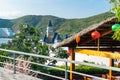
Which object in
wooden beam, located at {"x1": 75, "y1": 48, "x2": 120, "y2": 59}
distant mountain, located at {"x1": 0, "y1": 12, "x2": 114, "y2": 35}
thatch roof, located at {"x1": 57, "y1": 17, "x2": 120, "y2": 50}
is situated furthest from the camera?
distant mountain, located at {"x1": 0, "y1": 12, "x2": 114, "y2": 35}

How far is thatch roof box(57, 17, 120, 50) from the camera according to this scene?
13897 mm

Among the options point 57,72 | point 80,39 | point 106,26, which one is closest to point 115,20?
point 106,26

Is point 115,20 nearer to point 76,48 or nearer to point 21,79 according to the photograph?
point 76,48

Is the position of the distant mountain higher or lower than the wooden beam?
higher

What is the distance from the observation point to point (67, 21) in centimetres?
16962

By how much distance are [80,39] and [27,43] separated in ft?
52.1

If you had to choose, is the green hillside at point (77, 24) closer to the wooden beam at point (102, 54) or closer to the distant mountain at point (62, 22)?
the distant mountain at point (62, 22)

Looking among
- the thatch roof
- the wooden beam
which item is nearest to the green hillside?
the thatch roof

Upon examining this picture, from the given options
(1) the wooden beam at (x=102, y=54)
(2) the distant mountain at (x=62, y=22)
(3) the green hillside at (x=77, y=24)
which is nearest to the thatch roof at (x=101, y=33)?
(1) the wooden beam at (x=102, y=54)

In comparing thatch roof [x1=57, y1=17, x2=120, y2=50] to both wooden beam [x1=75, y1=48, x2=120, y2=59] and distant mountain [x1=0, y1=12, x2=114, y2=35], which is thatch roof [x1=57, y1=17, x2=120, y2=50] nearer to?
wooden beam [x1=75, y1=48, x2=120, y2=59]

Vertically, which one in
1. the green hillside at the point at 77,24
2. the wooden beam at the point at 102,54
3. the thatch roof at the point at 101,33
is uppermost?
the green hillside at the point at 77,24

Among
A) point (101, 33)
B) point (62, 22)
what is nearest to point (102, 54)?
point (101, 33)

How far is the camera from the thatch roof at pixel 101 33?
13.9m

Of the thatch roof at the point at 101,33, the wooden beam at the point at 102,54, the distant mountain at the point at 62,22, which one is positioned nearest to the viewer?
the wooden beam at the point at 102,54
